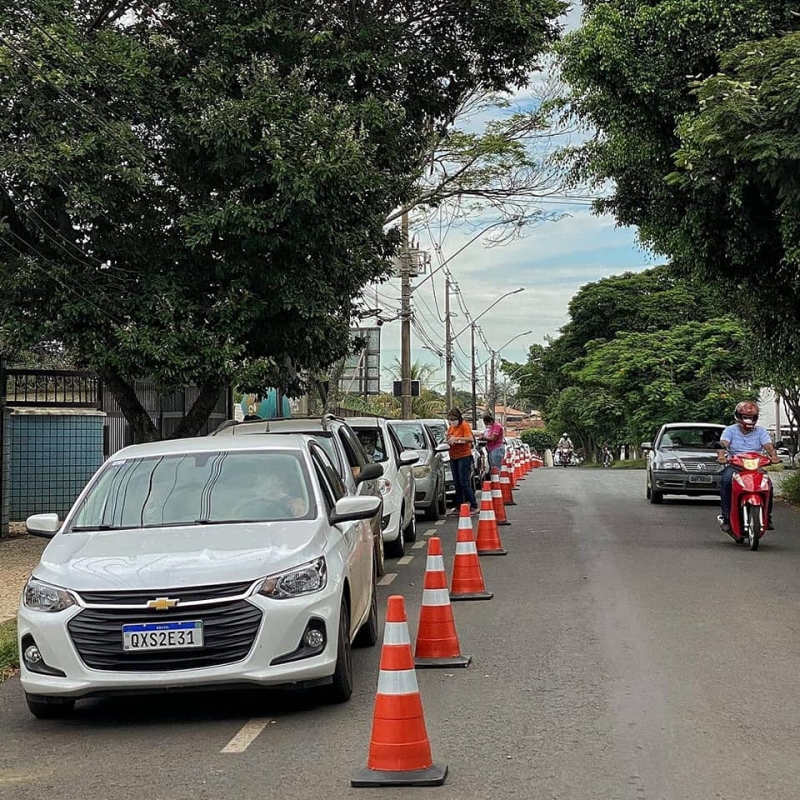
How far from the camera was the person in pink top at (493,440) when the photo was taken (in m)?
24.2

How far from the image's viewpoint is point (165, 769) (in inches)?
241

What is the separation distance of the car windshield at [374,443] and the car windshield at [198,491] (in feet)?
23.8

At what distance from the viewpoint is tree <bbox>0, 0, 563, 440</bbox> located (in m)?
14.2

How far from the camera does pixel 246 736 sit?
6.71m

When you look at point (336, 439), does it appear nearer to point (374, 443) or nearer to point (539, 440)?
point (374, 443)

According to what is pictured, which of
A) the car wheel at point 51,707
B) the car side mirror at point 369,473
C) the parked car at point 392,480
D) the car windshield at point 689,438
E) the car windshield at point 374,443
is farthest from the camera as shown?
the car windshield at point 689,438

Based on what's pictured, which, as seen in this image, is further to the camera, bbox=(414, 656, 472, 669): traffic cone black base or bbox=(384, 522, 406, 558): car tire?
bbox=(384, 522, 406, 558): car tire

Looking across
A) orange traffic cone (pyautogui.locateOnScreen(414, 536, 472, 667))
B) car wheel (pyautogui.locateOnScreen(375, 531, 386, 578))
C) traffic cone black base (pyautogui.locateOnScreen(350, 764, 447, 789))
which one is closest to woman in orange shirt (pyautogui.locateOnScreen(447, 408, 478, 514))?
car wheel (pyautogui.locateOnScreen(375, 531, 386, 578))

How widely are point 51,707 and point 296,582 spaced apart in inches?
64.5

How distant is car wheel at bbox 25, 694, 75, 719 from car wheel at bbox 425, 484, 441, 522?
1329cm

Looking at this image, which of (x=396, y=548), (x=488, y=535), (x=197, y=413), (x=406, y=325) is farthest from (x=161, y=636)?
(x=406, y=325)

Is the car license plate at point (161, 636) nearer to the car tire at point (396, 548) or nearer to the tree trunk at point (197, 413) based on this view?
the car tire at point (396, 548)

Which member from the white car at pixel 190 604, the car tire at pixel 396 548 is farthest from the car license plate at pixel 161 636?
the car tire at pixel 396 548

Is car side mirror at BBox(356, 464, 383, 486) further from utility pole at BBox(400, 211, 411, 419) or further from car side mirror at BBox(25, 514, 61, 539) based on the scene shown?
utility pole at BBox(400, 211, 411, 419)
